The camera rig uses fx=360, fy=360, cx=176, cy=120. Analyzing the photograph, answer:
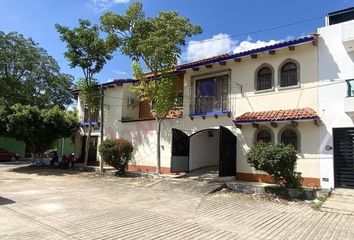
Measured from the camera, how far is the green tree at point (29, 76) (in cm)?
3534

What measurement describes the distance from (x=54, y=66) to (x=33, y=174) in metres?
20.0

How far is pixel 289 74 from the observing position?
1609cm

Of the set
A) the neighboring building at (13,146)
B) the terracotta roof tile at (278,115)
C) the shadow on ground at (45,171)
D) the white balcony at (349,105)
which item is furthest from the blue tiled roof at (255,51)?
the neighboring building at (13,146)

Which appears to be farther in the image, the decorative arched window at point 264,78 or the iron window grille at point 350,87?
the decorative arched window at point 264,78

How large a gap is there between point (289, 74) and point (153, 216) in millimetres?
9397

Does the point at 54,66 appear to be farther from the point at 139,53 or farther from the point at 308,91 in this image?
the point at 308,91

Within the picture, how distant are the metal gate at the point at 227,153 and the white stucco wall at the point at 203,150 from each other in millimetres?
2880

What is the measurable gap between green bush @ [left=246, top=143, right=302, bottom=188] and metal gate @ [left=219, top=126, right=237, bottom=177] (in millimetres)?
2177

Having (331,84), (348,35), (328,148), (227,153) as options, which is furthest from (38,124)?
(348,35)

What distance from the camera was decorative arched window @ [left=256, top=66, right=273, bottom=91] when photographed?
16.6 meters

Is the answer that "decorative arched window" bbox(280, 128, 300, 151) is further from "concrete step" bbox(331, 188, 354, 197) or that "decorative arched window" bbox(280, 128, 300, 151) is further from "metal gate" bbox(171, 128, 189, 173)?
"metal gate" bbox(171, 128, 189, 173)

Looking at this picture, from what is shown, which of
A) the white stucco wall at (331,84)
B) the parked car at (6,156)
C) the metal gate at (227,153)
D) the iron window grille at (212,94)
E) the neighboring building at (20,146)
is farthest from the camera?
the neighboring building at (20,146)

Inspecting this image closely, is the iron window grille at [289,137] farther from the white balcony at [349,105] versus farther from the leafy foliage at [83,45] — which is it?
the leafy foliage at [83,45]

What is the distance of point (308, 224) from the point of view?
9.88m
